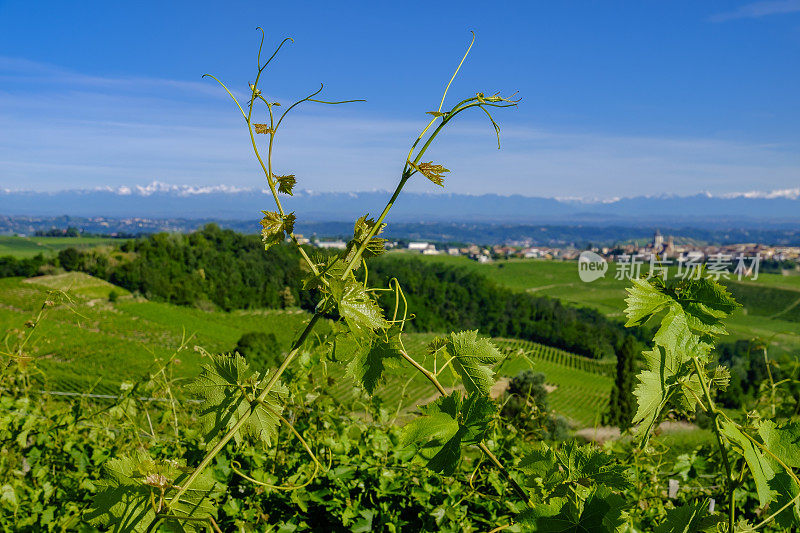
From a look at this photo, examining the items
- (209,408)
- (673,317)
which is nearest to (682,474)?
(673,317)

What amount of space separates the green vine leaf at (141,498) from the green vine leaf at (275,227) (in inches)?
15.1

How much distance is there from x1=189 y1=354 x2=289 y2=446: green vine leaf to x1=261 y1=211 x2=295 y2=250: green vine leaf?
26 cm

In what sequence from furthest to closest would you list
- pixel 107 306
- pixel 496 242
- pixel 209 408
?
pixel 496 242 → pixel 107 306 → pixel 209 408

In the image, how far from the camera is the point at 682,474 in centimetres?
229

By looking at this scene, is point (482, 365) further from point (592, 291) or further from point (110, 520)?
point (592, 291)

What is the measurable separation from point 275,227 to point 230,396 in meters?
0.35

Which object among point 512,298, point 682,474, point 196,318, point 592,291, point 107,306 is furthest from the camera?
point 592,291

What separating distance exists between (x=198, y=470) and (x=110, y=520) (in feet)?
0.95

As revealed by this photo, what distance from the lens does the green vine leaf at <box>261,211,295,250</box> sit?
30.9 inches

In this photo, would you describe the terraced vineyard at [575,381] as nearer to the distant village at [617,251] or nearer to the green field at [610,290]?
the green field at [610,290]

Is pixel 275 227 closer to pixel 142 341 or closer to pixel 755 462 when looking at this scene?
pixel 755 462

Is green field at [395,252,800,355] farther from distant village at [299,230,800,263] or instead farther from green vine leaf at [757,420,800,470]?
green vine leaf at [757,420,800,470]

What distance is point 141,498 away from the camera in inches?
31.6

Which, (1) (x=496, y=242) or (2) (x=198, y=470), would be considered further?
(1) (x=496, y=242)
